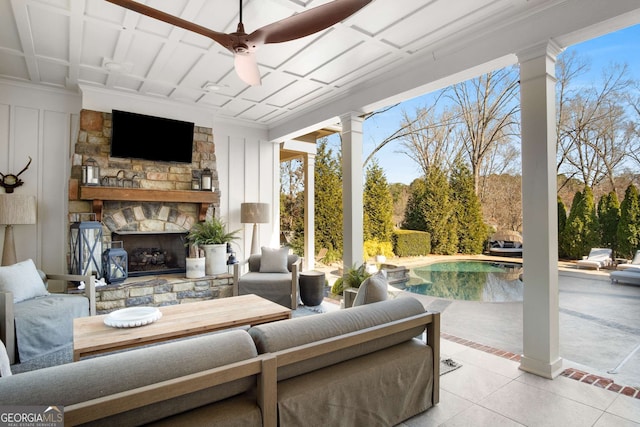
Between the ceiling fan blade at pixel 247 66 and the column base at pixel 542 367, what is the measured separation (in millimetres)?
3164

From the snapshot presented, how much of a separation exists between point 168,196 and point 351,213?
2.73 m

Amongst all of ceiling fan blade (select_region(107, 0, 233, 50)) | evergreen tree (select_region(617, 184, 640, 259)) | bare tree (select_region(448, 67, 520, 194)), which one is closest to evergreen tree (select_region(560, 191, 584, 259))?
evergreen tree (select_region(617, 184, 640, 259))

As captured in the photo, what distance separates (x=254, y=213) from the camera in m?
5.66

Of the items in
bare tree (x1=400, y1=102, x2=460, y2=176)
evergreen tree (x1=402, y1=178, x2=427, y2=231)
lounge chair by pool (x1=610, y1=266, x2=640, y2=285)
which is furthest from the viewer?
bare tree (x1=400, y1=102, x2=460, y2=176)

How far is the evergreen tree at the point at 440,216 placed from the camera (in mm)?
10852

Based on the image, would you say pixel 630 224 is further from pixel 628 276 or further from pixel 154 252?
pixel 154 252

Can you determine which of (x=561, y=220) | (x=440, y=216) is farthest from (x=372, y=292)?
(x=561, y=220)

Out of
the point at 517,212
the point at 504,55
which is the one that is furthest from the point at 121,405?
the point at 517,212

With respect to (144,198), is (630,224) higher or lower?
lower

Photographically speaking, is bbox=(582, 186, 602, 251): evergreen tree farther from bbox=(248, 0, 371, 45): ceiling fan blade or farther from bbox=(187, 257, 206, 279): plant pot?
bbox=(248, 0, 371, 45): ceiling fan blade

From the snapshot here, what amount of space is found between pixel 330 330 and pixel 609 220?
35.2 ft

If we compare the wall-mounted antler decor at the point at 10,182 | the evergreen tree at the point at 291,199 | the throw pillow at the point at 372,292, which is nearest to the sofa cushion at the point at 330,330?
the throw pillow at the point at 372,292

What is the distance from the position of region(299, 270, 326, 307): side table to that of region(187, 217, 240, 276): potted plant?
4.41ft

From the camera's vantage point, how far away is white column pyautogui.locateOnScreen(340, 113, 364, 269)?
175 inches
